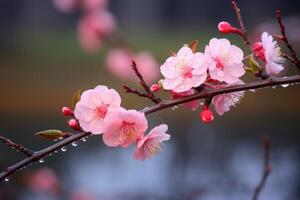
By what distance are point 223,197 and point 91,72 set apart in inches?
283

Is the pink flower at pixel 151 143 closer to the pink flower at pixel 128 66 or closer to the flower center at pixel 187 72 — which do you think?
the flower center at pixel 187 72

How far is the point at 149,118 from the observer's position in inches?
175

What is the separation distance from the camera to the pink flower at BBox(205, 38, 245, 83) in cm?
84

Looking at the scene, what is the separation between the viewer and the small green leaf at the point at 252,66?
2.85ft

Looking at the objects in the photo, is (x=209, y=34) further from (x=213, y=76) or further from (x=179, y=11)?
(x=213, y=76)

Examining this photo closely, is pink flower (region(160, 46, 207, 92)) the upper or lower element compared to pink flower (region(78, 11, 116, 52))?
lower

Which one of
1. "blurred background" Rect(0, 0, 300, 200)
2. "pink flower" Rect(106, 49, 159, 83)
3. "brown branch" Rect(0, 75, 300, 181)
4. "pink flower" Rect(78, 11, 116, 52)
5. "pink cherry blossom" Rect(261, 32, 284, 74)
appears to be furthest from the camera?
"pink flower" Rect(106, 49, 159, 83)

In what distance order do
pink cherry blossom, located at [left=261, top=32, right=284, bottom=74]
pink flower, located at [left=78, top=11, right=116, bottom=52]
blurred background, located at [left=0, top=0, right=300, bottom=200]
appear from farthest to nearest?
1. pink flower, located at [left=78, top=11, right=116, bottom=52]
2. blurred background, located at [left=0, top=0, right=300, bottom=200]
3. pink cherry blossom, located at [left=261, top=32, right=284, bottom=74]

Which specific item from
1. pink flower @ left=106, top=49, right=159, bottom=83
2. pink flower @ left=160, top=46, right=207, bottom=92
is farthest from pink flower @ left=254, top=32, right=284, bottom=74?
pink flower @ left=106, top=49, right=159, bottom=83

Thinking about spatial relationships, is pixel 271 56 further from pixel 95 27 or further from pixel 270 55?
pixel 95 27

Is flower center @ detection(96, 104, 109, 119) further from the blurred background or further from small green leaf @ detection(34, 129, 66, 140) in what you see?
the blurred background

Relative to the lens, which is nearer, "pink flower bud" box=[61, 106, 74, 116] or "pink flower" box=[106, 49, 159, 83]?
"pink flower bud" box=[61, 106, 74, 116]

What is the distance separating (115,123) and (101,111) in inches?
1.7

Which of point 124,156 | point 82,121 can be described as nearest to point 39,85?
point 124,156
